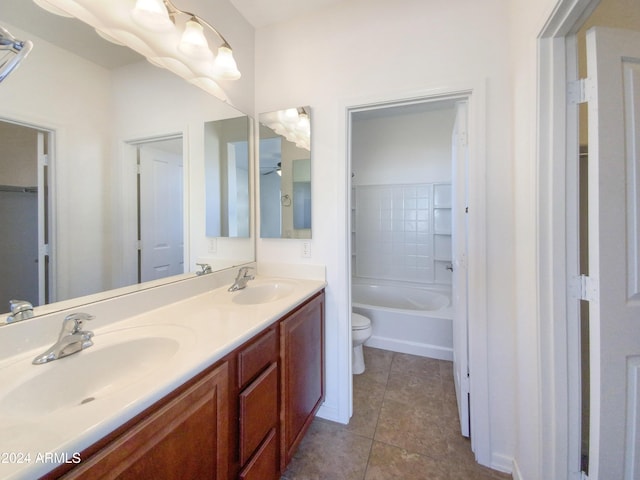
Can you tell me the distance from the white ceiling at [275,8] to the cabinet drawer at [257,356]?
77.7 inches

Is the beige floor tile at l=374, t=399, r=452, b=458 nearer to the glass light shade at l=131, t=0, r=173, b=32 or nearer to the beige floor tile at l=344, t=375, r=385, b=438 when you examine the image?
the beige floor tile at l=344, t=375, r=385, b=438

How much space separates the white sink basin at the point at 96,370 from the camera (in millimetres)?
649

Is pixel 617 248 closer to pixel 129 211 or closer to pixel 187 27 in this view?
pixel 129 211

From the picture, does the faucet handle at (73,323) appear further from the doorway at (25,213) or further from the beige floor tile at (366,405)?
the beige floor tile at (366,405)

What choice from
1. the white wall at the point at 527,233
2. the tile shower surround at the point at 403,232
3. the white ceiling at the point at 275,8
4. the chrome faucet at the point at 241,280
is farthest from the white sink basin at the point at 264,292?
the tile shower surround at the point at 403,232

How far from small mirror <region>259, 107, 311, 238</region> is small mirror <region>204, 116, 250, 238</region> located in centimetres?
12

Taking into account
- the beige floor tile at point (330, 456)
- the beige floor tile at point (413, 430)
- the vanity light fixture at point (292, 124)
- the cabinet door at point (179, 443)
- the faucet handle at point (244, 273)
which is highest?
the vanity light fixture at point (292, 124)

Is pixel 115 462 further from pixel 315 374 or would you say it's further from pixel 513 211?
pixel 513 211

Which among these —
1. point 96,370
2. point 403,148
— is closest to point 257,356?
point 96,370

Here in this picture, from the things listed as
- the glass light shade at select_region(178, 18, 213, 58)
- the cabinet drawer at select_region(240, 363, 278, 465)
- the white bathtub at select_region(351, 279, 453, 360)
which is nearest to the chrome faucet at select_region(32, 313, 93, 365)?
the cabinet drawer at select_region(240, 363, 278, 465)

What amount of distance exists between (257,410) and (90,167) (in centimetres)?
114

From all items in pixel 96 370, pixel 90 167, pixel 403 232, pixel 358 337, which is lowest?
pixel 358 337

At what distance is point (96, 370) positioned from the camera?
2.63 feet

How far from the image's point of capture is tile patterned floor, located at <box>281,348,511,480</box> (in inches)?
51.6
